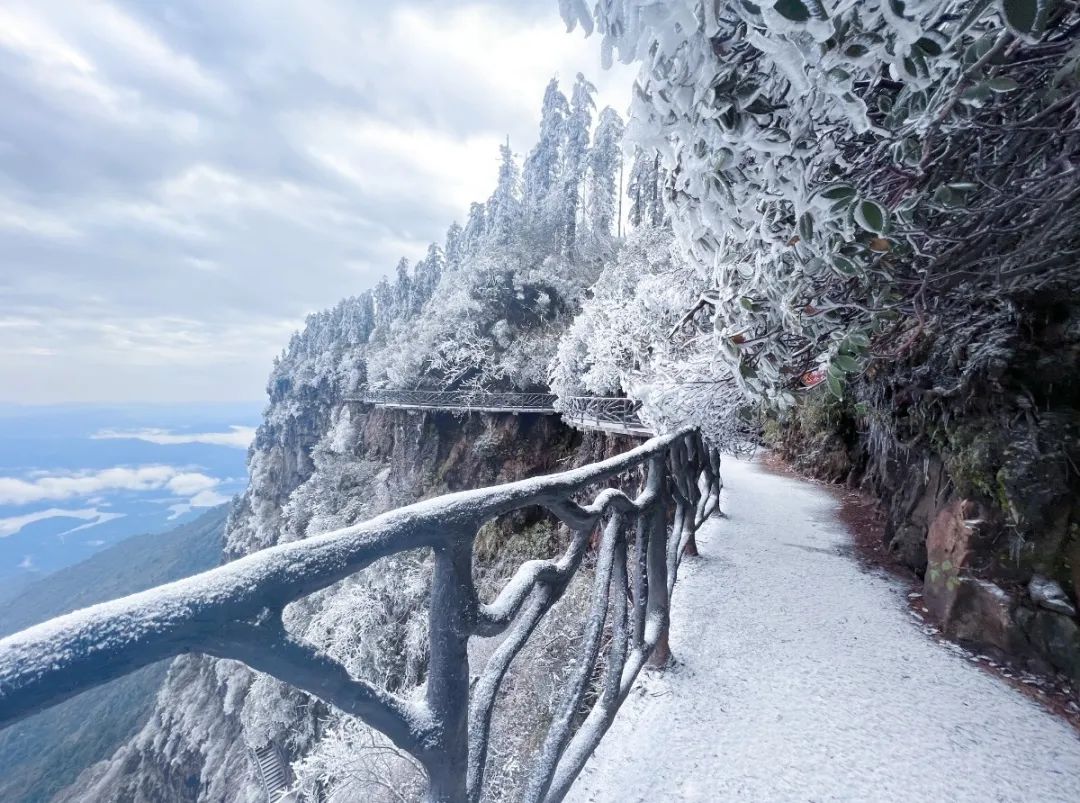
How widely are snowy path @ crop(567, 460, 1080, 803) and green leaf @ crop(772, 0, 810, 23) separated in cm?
265

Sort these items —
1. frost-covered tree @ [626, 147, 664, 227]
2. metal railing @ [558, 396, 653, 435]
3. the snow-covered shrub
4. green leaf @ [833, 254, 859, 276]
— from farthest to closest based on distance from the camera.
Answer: frost-covered tree @ [626, 147, 664, 227] < metal railing @ [558, 396, 653, 435] < the snow-covered shrub < green leaf @ [833, 254, 859, 276]

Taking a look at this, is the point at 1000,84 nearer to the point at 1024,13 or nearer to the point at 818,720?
the point at 1024,13

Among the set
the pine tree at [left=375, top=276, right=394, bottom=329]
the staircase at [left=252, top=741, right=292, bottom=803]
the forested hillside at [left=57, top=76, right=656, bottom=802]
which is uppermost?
the pine tree at [left=375, top=276, right=394, bottom=329]

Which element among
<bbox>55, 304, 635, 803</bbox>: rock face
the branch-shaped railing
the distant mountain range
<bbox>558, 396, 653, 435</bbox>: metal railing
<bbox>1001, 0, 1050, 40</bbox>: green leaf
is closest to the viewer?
the branch-shaped railing

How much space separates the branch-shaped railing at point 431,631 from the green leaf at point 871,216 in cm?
123

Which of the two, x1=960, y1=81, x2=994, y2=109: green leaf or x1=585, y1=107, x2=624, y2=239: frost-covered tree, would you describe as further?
x1=585, y1=107, x2=624, y2=239: frost-covered tree

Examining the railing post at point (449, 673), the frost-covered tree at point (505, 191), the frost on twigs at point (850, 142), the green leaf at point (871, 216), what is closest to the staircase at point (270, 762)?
the railing post at point (449, 673)

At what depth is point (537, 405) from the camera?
17.4m

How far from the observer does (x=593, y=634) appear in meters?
1.81

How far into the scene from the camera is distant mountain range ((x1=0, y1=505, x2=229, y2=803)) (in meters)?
5.96

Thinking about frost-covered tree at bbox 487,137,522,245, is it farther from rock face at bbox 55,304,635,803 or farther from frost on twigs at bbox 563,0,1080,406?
frost on twigs at bbox 563,0,1080,406

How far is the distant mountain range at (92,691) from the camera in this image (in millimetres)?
5961

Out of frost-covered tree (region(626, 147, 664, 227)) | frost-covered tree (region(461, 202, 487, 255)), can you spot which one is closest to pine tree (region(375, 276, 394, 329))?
frost-covered tree (region(461, 202, 487, 255))

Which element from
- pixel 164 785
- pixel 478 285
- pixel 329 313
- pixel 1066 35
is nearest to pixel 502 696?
pixel 1066 35
